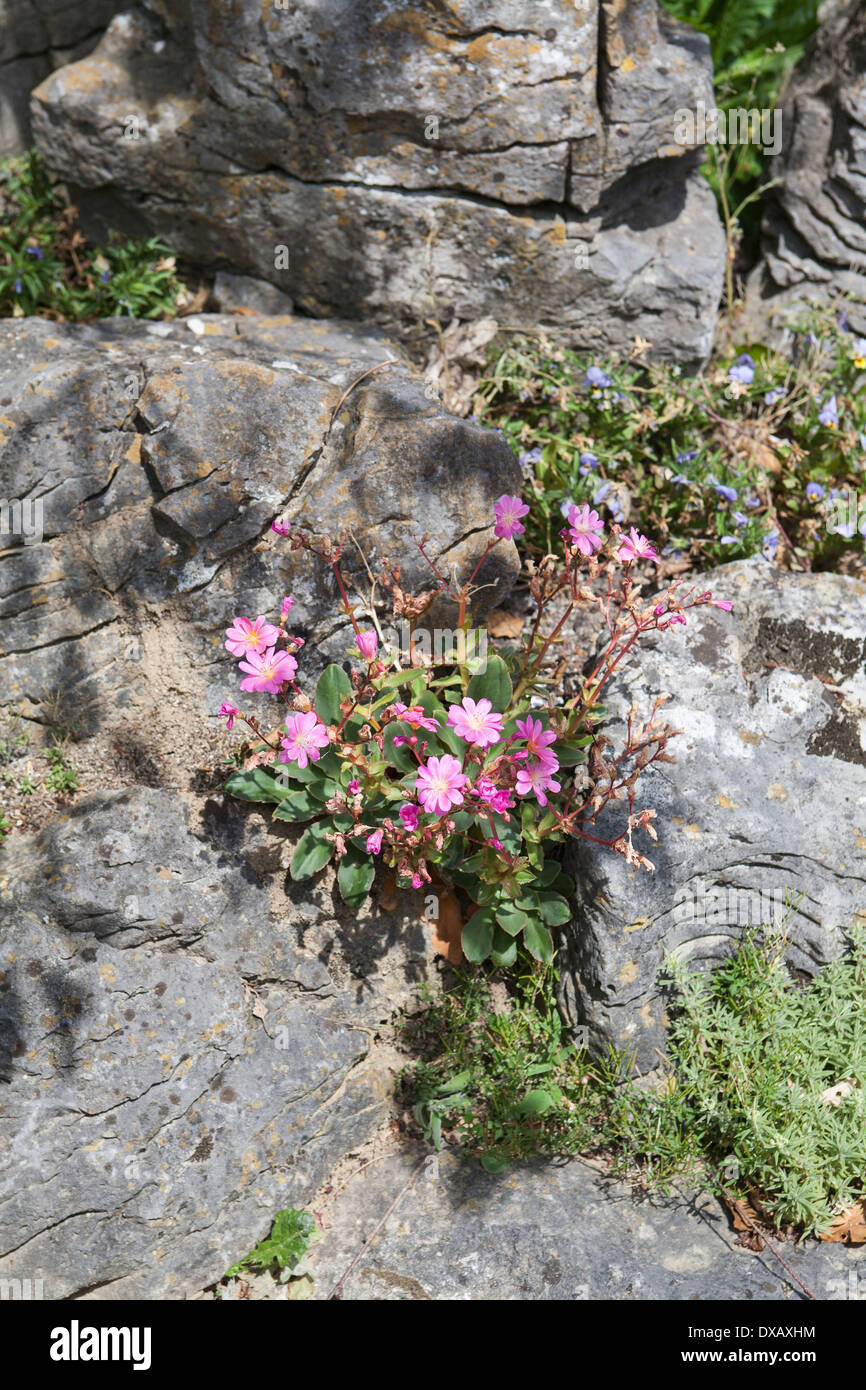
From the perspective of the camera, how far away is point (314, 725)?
3098 mm

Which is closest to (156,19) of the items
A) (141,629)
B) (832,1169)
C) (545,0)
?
(545,0)

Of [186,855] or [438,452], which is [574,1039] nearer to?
[186,855]

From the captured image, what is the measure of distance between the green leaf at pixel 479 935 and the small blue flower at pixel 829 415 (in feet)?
9.22

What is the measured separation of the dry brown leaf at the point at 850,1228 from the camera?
3.31m

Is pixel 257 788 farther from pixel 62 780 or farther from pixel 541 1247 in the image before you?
pixel 541 1247

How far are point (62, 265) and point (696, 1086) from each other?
15.4ft

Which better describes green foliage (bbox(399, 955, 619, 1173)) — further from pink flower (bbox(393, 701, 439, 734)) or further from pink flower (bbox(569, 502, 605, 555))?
pink flower (bbox(569, 502, 605, 555))

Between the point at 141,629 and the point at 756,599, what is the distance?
7.97ft

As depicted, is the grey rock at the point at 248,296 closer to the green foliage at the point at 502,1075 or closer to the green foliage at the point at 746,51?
the green foliage at the point at 746,51

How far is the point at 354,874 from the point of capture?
346 cm

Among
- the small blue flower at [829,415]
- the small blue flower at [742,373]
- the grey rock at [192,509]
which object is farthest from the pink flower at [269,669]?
the small blue flower at [829,415]

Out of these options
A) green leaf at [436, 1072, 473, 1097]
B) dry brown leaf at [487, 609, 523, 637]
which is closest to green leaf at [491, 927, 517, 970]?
green leaf at [436, 1072, 473, 1097]

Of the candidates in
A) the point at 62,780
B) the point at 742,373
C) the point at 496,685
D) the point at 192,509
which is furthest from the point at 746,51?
the point at 62,780

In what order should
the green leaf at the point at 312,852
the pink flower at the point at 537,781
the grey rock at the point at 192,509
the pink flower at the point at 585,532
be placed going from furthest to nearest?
the grey rock at the point at 192,509 < the green leaf at the point at 312,852 < the pink flower at the point at 585,532 < the pink flower at the point at 537,781
